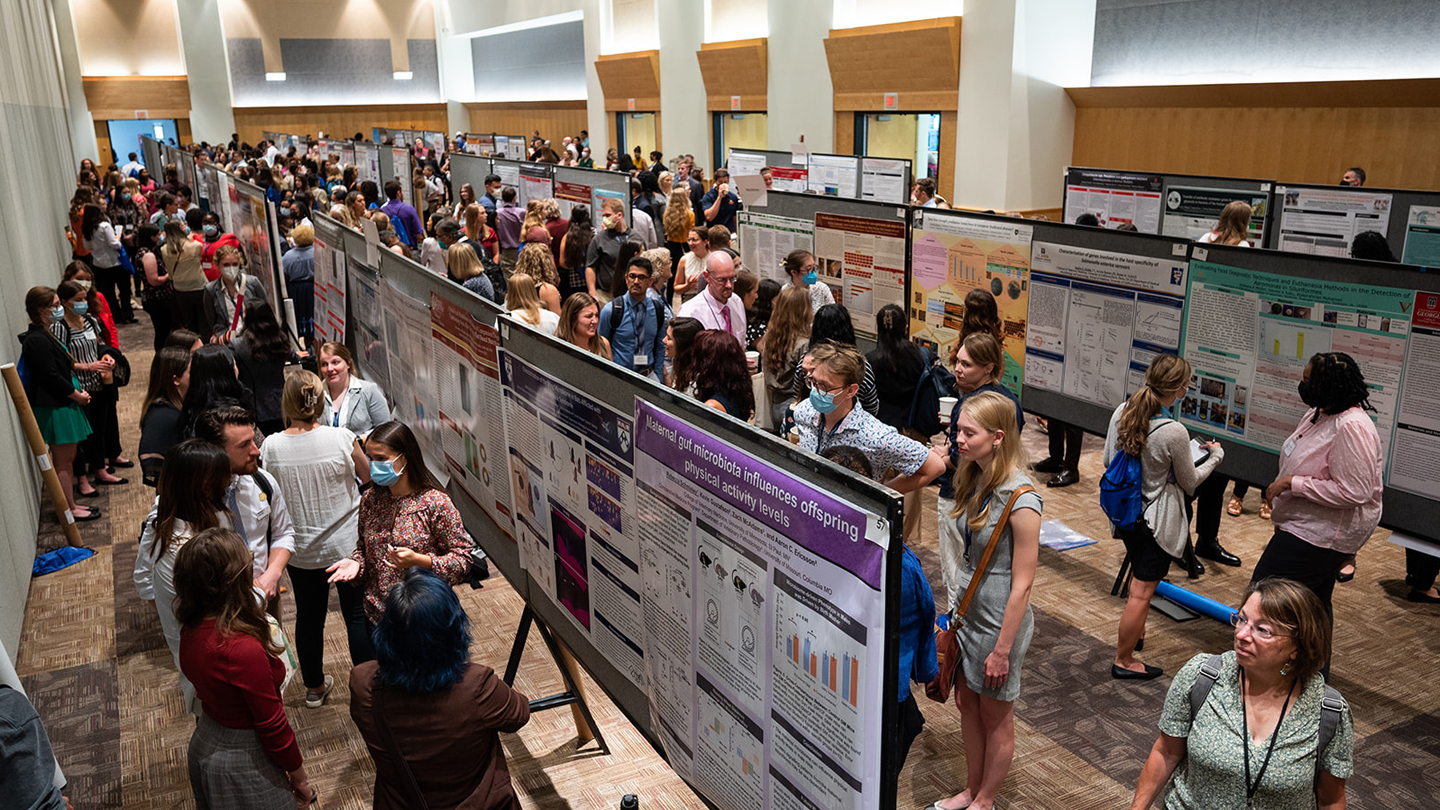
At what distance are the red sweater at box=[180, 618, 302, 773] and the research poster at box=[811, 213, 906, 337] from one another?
4605 millimetres

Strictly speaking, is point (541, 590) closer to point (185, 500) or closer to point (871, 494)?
point (185, 500)

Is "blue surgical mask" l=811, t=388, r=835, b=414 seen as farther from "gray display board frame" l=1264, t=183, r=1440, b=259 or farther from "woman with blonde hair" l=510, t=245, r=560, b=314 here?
"gray display board frame" l=1264, t=183, r=1440, b=259

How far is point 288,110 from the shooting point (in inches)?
1345

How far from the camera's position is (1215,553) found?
19.5 feet

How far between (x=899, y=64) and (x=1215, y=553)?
36.7ft

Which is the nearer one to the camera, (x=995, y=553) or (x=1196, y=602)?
(x=995, y=553)

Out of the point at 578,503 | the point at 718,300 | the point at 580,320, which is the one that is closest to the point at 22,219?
the point at 580,320

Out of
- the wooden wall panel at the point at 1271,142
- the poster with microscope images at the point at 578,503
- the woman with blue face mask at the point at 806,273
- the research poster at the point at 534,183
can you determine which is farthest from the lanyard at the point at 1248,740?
the research poster at the point at 534,183

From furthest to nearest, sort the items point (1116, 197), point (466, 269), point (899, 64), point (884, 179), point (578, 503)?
1. point (899, 64)
2. point (884, 179)
3. point (1116, 197)
4. point (466, 269)
5. point (578, 503)

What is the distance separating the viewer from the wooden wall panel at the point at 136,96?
30.6 metres

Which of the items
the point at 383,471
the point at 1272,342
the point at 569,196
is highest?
the point at 569,196

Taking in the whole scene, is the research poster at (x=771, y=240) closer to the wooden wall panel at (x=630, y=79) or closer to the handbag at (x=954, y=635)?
the handbag at (x=954, y=635)

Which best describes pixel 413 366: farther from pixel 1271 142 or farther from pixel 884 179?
pixel 1271 142

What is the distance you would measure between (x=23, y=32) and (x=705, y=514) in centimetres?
1556
